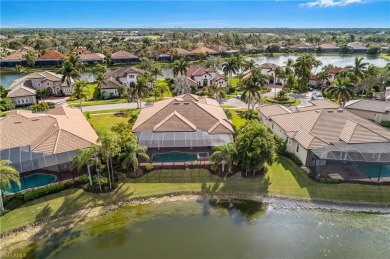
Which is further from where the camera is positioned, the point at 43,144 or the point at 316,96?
the point at 316,96

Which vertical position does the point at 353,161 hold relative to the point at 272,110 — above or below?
below

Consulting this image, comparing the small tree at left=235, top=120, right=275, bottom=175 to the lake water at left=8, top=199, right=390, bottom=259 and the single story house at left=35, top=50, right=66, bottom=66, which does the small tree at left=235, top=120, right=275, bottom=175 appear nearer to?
the lake water at left=8, top=199, right=390, bottom=259

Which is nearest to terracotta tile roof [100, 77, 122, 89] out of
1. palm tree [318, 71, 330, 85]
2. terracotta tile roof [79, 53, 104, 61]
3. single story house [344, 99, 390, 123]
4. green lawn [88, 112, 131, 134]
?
green lawn [88, 112, 131, 134]

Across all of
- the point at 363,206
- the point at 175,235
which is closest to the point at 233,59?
the point at 363,206

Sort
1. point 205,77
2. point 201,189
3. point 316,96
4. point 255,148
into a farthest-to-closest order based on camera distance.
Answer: point 205,77 → point 316,96 → point 201,189 → point 255,148

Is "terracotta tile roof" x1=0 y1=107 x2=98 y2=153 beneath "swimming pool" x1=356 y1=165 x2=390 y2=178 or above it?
above

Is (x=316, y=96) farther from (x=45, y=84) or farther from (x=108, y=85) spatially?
(x=45, y=84)

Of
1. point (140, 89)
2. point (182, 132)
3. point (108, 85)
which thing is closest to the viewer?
point (182, 132)

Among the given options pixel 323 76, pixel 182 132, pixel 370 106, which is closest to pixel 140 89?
pixel 182 132
